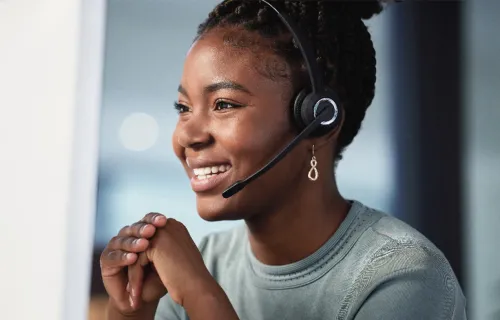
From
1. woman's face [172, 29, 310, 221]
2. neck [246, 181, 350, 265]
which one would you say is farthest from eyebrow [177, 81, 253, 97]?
neck [246, 181, 350, 265]

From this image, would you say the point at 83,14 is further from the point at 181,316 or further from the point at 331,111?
the point at 181,316

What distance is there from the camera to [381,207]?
3.62 feet

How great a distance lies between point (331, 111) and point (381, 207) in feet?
0.68

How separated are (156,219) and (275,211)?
0.21 meters

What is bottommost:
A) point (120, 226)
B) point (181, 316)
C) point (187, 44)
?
point (181, 316)

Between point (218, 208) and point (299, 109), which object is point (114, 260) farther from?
point (299, 109)

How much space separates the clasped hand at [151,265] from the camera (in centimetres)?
97

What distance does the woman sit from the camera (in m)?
0.98

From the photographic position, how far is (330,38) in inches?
42.1

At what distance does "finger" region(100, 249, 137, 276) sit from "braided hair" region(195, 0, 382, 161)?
1.23 ft

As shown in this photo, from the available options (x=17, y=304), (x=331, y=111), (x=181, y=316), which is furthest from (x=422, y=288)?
(x=17, y=304)

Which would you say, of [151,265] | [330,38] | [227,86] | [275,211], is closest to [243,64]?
[227,86]

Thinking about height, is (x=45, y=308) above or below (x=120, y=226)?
below

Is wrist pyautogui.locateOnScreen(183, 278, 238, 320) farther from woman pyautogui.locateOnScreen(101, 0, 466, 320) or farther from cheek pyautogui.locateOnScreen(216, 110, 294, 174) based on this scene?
cheek pyautogui.locateOnScreen(216, 110, 294, 174)
